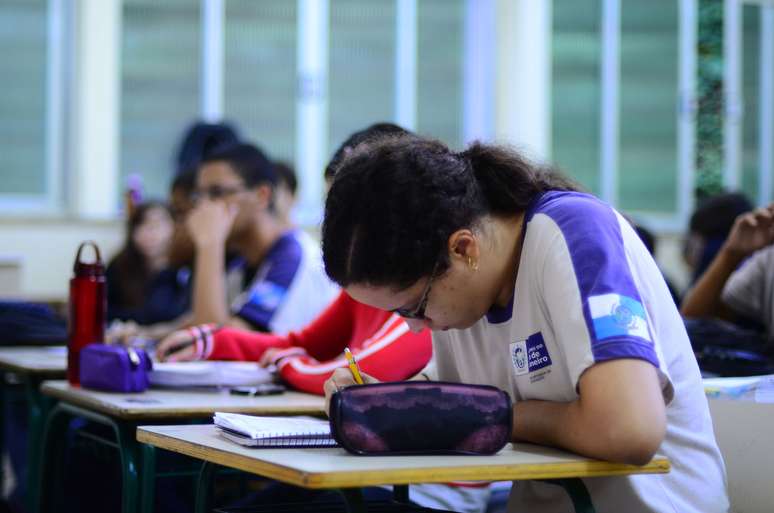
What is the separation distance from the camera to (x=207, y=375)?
244 cm

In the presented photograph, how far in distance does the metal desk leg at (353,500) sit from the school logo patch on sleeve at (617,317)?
37 cm

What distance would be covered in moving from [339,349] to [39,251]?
3.85 m

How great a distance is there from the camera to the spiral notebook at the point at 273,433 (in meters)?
1.52

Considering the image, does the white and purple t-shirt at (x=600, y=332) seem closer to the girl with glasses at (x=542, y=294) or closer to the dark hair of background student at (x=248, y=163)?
the girl with glasses at (x=542, y=294)

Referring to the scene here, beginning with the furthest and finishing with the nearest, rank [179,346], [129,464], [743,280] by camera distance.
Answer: [743,280], [179,346], [129,464]

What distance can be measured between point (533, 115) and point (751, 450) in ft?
17.7

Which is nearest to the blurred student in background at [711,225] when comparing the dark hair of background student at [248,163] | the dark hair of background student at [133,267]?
the dark hair of background student at [248,163]

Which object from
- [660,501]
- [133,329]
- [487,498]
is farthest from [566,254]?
[133,329]

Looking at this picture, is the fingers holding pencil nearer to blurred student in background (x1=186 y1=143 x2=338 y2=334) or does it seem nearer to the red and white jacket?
the red and white jacket

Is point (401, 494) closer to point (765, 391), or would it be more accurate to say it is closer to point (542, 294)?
point (542, 294)

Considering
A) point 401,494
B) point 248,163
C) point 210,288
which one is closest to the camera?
point 401,494

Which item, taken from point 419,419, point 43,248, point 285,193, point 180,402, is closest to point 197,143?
point 43,248

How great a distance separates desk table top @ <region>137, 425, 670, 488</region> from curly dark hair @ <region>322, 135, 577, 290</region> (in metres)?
0.26

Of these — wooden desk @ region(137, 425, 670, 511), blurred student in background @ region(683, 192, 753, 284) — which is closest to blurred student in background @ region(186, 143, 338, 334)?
blurred student in background @ region(683, 192, 753, 284)
